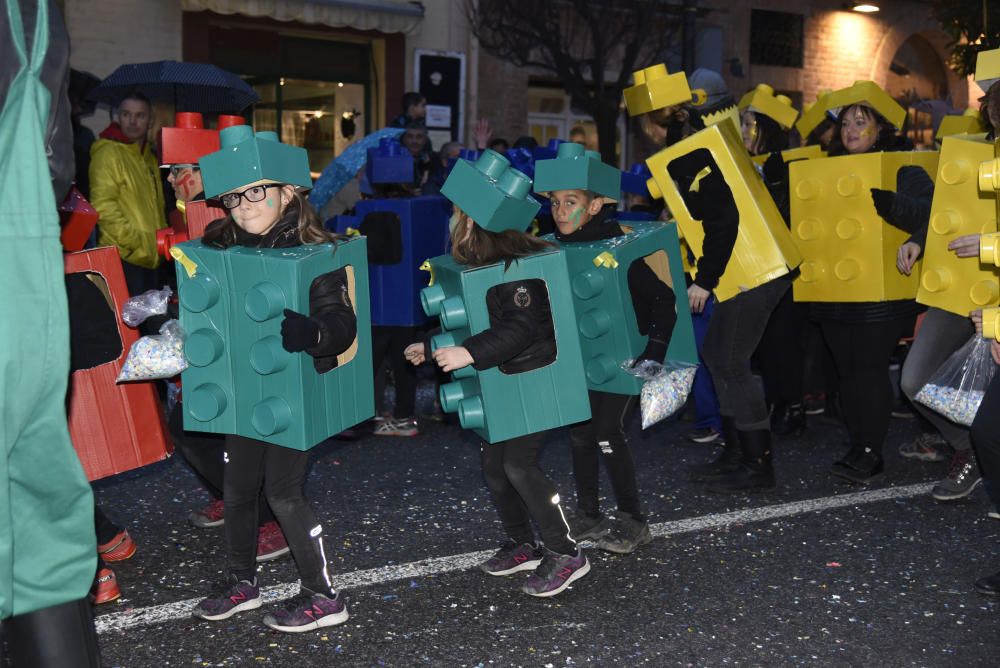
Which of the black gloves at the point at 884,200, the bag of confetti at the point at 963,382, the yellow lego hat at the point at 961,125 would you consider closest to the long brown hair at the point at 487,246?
the bag of confetti at the point at 963,382

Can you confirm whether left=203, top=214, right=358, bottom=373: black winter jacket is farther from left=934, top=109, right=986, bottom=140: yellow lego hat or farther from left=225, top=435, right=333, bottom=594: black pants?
left=934, top=109, right=986, bottom=140: yellow lego hat

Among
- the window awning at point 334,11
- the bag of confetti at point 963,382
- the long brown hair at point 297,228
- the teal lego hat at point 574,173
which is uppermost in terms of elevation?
the window awning at point 334,11

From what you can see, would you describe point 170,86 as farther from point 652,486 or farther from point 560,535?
point 560,535

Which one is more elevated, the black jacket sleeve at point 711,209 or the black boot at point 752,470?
the black jacket sleeve at point 711,209

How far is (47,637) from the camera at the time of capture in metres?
2.09

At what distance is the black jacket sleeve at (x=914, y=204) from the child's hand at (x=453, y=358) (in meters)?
2.76

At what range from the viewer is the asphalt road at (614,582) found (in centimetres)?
364

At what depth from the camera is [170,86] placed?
29.3ft

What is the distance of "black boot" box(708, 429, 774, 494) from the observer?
559 cm

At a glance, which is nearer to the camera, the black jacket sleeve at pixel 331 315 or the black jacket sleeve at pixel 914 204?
the black jacket sleeve at pixel 331 315

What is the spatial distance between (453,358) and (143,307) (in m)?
1.07

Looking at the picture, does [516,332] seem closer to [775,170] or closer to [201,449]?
[201,449]

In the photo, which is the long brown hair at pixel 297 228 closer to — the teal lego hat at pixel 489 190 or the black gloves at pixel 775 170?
the teal lego hat at pixel 489 190

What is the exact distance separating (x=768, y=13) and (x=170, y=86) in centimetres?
1447
